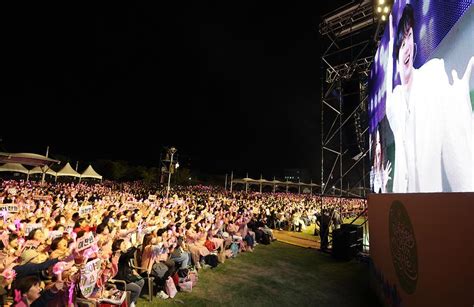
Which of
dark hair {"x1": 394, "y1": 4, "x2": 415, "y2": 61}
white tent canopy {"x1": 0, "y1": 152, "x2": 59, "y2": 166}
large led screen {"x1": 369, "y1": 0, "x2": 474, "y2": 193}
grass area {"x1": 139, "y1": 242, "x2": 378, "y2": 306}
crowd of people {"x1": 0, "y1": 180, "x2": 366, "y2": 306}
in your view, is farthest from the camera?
white tent canopy {"x1": 0, "y1": 152, "x2": 59, "y2": 166}

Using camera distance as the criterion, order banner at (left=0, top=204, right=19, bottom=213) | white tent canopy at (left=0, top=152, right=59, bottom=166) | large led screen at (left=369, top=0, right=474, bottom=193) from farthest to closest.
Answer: white tent canopy at (left=0, top=152, right=59, bottom=166)
banner at (left=0, top=204, right=19, bottom=213)
large led screen at (left=369, top=0, right=474, bottom=193)

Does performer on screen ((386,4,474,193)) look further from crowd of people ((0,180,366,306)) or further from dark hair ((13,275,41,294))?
dark hair ((13,275,41,294))

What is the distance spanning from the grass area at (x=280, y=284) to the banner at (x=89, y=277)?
83.2 inches

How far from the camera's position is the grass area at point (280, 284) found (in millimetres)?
6742

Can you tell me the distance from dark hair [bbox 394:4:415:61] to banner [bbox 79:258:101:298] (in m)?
6.87

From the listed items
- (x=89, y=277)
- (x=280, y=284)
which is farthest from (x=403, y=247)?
(x=89, y=277)

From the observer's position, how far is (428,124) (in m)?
4.16

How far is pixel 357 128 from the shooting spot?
1578 cm

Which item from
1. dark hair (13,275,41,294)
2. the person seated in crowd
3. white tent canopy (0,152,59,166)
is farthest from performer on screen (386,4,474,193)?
white tent canopy (0,152,59,166)

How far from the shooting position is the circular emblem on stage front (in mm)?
4238

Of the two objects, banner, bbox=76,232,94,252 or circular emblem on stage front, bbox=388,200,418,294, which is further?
banner, bbox=76,232,94,252

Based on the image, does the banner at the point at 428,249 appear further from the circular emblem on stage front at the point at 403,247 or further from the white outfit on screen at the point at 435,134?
the white outfit on screen at the point at 435,134

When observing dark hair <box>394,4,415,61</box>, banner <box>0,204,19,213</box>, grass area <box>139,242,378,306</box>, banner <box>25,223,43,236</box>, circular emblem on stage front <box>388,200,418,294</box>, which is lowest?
grass area <box>139,242,378,306</box>

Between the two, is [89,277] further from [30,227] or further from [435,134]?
[435,134]
